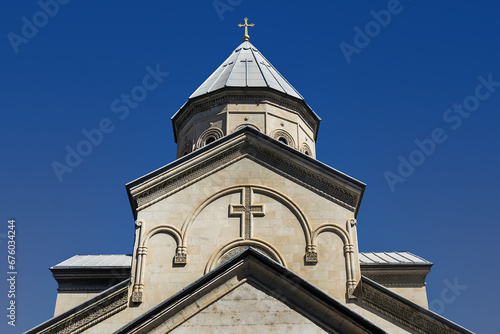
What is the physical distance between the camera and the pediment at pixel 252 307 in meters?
9.08

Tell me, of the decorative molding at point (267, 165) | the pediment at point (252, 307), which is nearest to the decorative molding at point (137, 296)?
the decorative molding at point (267, 165)

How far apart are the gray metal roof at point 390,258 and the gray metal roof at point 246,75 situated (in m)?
5.76

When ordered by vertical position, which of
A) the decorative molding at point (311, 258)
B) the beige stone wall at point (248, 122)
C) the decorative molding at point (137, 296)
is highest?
the beige stone wall at point (248, 122)

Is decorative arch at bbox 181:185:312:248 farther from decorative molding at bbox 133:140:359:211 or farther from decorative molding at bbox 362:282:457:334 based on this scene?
decorative molding at bbox 362:282:457:334

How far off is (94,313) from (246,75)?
1061 cm

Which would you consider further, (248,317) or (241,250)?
(241,250)

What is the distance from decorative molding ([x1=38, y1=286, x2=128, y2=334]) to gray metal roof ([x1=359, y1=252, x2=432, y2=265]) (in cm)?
730

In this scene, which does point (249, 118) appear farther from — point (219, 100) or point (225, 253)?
point (225, 253)

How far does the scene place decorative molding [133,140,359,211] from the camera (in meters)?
14.8

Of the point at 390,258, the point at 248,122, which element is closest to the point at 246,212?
the point at 248,122

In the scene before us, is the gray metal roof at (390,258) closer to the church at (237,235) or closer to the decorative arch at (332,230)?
the church at (237,235)

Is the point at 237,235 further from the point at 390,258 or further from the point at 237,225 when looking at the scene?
the point at 390,258

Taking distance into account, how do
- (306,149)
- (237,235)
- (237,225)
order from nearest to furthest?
(237,235) → (237,225) → (306,149)

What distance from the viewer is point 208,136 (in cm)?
1998
